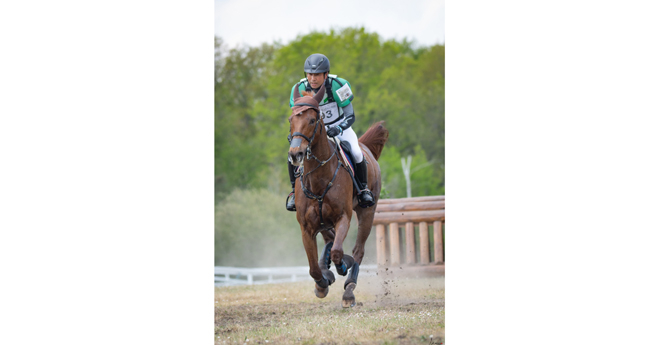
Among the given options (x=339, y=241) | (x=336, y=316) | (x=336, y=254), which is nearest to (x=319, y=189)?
(x=339, y=241)

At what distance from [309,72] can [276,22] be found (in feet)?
16.0

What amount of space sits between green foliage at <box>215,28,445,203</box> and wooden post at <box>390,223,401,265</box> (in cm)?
1120

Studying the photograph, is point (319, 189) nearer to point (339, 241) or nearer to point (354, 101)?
point (339, 241)

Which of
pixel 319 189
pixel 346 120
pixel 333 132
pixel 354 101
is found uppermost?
pixel 354 101

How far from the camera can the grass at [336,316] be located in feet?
19.3

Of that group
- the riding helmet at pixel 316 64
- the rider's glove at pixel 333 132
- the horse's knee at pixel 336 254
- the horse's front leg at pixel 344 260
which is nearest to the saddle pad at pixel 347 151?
the rider's glove at pixel 333 132

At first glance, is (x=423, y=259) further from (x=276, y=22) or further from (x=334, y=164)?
(x=276, y=22)

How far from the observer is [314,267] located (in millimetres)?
6051

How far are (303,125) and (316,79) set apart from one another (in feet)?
3.16

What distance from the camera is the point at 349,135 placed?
6625 mm

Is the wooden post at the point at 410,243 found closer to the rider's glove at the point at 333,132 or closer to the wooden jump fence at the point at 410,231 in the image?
the wooden jump fence at the point at 410,231

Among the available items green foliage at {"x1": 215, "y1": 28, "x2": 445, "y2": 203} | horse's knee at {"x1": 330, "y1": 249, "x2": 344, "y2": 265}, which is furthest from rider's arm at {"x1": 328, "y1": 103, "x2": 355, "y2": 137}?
green foliage at {"x1": 215, "y1": 28, "x2": 445, "y2": 203}

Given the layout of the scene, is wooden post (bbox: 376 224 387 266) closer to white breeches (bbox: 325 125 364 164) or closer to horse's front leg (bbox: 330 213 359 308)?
horse's front leg (bbox: 330 213 359 308)

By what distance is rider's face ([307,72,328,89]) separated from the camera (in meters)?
6.05
